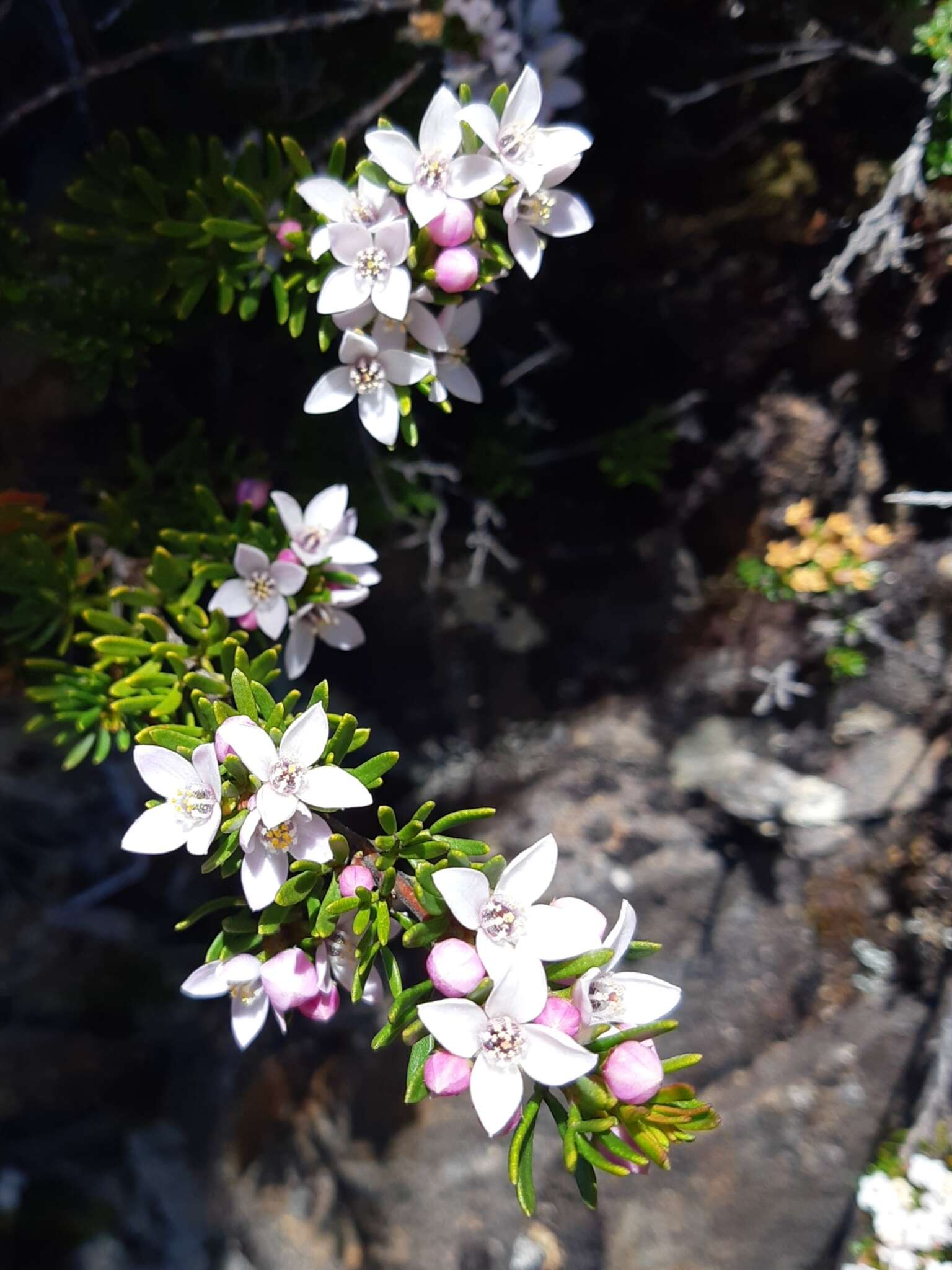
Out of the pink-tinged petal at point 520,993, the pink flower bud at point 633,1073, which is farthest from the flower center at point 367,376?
the pink flower bud at point 633,1073

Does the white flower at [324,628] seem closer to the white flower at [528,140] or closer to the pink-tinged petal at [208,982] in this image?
the pink-tinged petal at [208,982]

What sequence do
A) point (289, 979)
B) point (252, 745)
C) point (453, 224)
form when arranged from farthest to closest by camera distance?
point (453, 224) → point (289, 979) → point (252, 745)

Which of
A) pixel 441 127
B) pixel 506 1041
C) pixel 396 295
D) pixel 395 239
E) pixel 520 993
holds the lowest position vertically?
pixel 506 1041

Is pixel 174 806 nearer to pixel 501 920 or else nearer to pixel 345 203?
pixel 501 920

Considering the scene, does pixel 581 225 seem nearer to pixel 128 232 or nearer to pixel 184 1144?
pixel 128 232

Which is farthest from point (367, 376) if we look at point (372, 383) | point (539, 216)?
point (539, 216)

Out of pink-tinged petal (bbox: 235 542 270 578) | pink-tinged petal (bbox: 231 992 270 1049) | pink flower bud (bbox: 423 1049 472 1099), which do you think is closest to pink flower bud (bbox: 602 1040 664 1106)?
pink flower bud (bbox: 423 1049 472 1099)

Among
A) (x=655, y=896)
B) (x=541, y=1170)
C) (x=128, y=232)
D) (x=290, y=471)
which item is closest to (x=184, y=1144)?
(x=541, y=1170)
